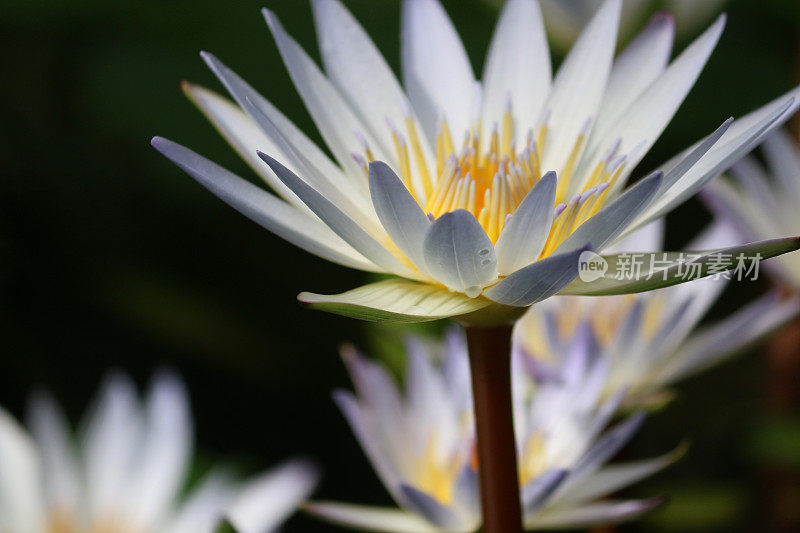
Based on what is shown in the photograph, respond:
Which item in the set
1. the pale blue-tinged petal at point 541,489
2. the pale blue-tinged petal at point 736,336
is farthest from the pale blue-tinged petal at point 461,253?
Answer: the pale blue-tinged petal at point 736,336

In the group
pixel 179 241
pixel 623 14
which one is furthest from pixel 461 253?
pixel 179 241

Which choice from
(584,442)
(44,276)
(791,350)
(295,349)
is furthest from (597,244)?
(44,276)

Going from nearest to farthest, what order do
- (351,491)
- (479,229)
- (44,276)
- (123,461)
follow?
1. (479,229)
2. (123,461)
3. (351,491)
4. (44,276)

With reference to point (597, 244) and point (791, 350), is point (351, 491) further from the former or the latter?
point (597, 244)

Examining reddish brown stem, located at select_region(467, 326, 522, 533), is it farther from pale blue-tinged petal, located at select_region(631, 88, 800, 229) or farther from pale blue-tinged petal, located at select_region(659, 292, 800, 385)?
pale blue-tinged petal, located at select_region(659, 292, 800, 385)

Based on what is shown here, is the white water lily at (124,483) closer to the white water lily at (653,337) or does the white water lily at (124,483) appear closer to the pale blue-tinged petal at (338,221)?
the white water lily at (653,337)

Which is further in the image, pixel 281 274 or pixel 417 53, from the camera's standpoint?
pixel 281 274

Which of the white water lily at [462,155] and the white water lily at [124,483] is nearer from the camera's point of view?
the white water lily at [462,155]
